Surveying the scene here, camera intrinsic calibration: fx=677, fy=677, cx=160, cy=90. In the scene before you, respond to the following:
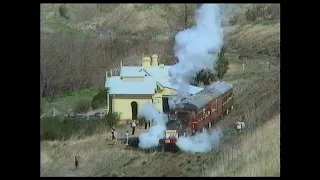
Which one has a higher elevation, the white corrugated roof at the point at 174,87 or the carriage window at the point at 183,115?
the white corrugated roof at the point at 174,87

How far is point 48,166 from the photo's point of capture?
17.4ft

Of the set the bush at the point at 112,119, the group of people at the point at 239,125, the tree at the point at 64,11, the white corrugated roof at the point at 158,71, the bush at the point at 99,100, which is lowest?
the group of people at the point at 239,125

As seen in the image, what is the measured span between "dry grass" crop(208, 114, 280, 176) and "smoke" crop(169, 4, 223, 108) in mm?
584

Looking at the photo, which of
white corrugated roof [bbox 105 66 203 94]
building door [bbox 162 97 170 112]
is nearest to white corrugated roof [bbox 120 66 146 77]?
white corrugated roof [bbox 105 66 203 94]

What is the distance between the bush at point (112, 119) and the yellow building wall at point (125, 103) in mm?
33

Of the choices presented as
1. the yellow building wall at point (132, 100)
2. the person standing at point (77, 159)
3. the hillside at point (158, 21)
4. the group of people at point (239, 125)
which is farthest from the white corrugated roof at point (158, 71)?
the person standing at point (77, 159)

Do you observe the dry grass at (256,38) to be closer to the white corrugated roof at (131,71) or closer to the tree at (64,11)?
the white corrugated roof at (131,71)

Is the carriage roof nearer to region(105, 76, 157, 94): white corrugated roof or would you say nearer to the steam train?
the steam train

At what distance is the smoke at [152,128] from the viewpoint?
5.32 metres

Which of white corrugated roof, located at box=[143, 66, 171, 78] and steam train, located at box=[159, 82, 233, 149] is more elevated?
white corrugated roof, located at box=[143, 66, 171, 78]

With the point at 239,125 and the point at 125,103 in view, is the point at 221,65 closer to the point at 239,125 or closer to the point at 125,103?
the point at 239,125

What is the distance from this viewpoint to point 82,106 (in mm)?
5359

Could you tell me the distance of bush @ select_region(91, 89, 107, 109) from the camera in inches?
210
